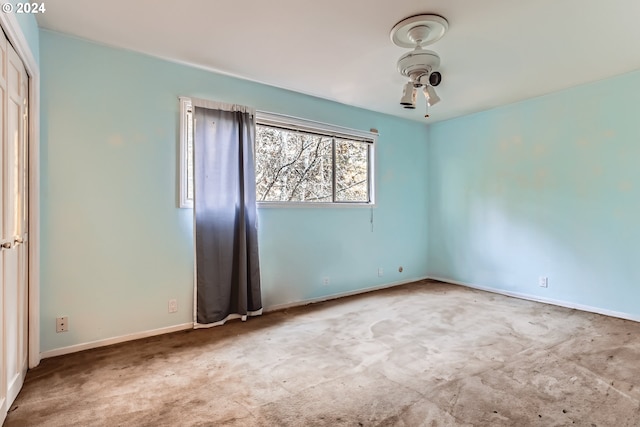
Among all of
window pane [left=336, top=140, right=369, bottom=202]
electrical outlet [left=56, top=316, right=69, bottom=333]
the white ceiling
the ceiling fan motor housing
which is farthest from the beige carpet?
the white ceiling

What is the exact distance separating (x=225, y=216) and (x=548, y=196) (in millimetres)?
3719

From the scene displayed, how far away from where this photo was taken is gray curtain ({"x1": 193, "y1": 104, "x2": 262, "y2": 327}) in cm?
312

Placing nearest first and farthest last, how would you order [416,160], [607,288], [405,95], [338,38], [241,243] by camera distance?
[338,38], [405,95], [241,243], [607,288], [416,160]

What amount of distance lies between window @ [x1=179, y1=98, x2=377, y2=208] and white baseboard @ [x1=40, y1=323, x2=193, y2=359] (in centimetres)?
112

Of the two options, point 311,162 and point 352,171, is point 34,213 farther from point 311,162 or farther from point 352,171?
point 352,171

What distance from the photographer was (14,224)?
77.0 inches

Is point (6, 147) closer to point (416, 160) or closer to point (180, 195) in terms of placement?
point (180, 195)

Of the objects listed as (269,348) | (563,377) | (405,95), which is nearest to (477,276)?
(563,377)

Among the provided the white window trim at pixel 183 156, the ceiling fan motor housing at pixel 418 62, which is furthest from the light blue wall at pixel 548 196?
the white window trim at pixel 183 156

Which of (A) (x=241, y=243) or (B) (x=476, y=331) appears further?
(A) (x=241, y=243)

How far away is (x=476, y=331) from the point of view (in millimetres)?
3055

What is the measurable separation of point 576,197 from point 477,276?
5.23 ft

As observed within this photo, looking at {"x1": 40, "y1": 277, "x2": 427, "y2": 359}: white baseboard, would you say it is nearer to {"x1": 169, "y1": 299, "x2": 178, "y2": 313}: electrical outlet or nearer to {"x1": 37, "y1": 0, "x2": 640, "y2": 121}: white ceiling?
{"x1": 169, "y1": 299, "x2": 178, "y2": 313}: electrical outlet

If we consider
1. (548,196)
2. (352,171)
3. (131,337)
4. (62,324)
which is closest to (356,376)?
(131,337)
